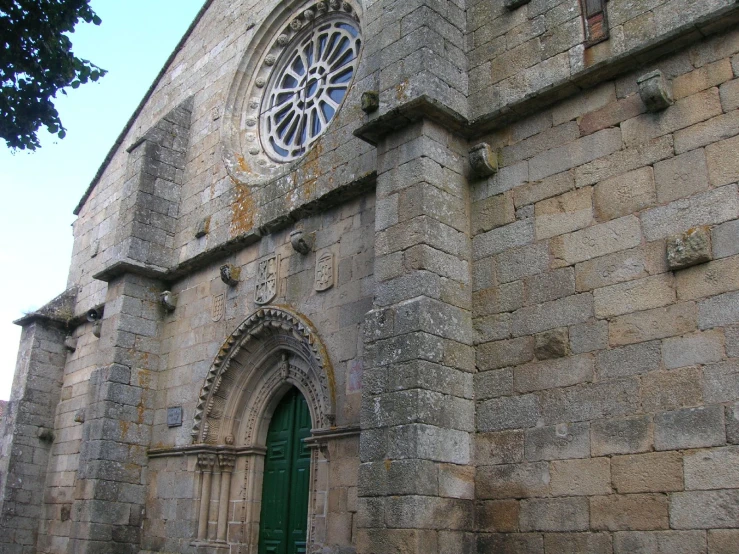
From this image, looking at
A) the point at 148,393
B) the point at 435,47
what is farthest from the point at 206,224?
the point at 435,47

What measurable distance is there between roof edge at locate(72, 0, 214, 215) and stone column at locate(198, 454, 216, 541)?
21.5ft

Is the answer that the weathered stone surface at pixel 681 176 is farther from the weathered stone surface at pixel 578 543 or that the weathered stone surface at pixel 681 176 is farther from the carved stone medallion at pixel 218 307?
the carved stone medallion at pixel 218 307

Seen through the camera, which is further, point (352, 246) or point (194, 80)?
point (194, 80)

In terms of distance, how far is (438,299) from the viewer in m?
6.10

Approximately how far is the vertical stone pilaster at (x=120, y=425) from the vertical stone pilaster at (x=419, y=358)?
4.65 metres

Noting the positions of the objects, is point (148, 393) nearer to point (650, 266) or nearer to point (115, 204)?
point (115, 204)

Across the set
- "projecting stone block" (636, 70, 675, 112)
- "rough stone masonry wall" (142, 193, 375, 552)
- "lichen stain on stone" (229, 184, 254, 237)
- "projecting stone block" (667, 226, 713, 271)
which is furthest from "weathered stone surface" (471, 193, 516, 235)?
"lichen stain on stone" (229, 184, 254, 237)

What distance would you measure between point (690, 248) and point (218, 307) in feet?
18.9

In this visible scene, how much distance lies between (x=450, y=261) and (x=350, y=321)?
4.98 feet

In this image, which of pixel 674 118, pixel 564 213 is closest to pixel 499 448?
pixel 564 213

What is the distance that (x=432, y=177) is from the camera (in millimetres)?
6391

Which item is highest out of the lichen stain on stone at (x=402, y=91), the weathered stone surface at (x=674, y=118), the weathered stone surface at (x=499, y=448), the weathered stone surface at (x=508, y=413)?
the lichen stain on stone at (x=402, y=91)

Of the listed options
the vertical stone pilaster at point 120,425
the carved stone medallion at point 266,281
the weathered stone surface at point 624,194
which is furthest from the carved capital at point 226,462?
the weathered stone surface at point 624,194

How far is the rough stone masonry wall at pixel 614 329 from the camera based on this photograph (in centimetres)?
489
